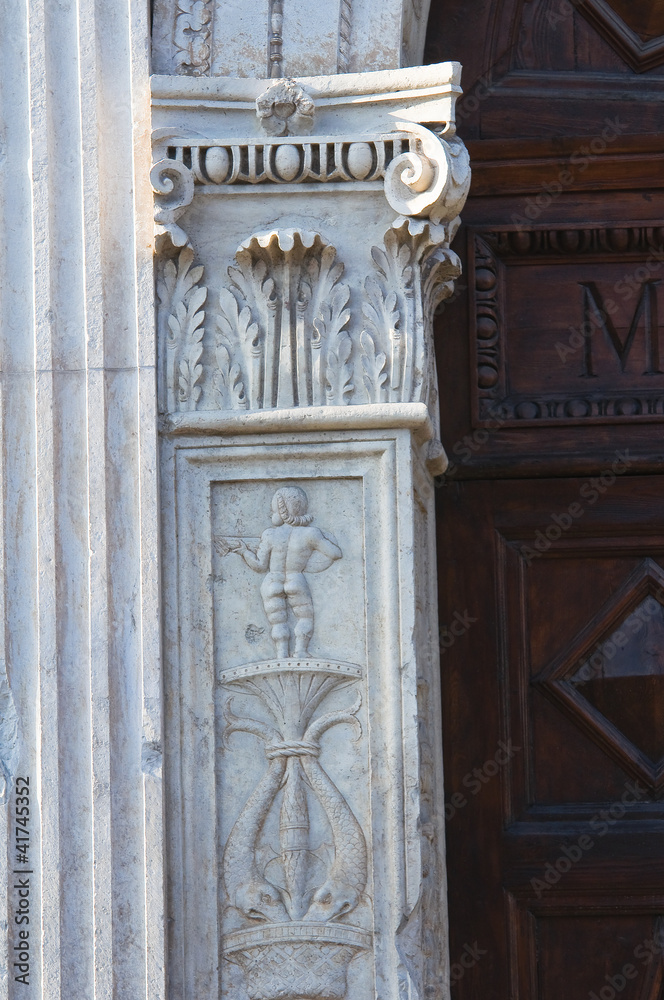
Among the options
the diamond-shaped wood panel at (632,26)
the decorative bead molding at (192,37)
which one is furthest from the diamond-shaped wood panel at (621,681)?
the decorative bead molding at (192,37)

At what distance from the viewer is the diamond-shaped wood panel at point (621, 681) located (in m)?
3.12

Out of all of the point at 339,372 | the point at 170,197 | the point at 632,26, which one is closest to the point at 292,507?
the point at 339,372

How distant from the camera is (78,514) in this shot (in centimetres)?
279

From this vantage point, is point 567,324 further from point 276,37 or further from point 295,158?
point 276,37

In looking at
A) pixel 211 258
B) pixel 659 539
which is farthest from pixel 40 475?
pixel 659 539

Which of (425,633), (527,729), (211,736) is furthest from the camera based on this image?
(527,729)

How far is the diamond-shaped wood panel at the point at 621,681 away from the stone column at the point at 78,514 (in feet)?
3.51

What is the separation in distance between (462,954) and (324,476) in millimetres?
1262

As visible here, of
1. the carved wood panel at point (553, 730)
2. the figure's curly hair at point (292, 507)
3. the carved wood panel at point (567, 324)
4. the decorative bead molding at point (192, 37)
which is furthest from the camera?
the carved wood panel at point (567, 324)

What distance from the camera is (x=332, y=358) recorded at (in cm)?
281

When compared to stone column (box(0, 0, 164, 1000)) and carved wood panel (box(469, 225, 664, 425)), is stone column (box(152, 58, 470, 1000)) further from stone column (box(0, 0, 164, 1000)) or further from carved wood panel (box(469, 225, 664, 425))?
carved wood panel (box(469, 225, 664, 425))

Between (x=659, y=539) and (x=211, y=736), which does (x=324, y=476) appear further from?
(x=659, y=539)

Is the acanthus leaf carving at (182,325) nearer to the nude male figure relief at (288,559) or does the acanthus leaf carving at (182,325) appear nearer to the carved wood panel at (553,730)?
the nude male figure relief at (288,559)

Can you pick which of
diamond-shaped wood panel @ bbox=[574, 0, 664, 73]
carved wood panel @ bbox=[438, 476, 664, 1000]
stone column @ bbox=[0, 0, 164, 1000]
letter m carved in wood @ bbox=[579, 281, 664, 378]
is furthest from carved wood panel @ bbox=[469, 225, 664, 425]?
stone column @ bbox=[0, 0, 164, 1000]
